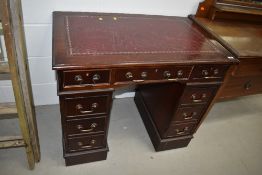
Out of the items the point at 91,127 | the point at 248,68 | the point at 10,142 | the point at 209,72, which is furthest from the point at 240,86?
the point at 10,142

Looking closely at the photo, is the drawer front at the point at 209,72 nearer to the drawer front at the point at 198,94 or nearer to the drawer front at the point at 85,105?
the drawer front at the point at 198,94

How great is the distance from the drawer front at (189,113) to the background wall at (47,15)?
0.71 m

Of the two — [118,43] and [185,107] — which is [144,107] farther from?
[118,43]

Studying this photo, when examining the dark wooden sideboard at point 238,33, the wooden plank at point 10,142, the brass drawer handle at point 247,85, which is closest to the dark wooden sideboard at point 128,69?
the dark wooden sideboard at point 238,33

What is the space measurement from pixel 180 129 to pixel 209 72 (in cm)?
52

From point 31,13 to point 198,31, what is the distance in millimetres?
1065

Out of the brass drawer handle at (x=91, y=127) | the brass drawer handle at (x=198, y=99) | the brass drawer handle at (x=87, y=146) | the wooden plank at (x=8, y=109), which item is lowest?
the brass drawer handle at (x=87, y=146)

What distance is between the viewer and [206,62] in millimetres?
1258

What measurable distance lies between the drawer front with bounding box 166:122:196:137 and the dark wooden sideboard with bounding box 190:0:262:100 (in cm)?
28

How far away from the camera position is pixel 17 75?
1125 millimetres

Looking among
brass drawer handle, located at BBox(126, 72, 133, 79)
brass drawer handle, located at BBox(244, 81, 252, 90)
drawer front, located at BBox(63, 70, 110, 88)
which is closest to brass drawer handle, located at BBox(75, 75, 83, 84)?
drawer front, located at BBox(63, 70, 110, 88)

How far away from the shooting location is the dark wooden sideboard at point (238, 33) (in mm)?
1461

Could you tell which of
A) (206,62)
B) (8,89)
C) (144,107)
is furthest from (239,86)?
(8,89)

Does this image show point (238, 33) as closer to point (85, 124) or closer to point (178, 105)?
point (178, 105)
